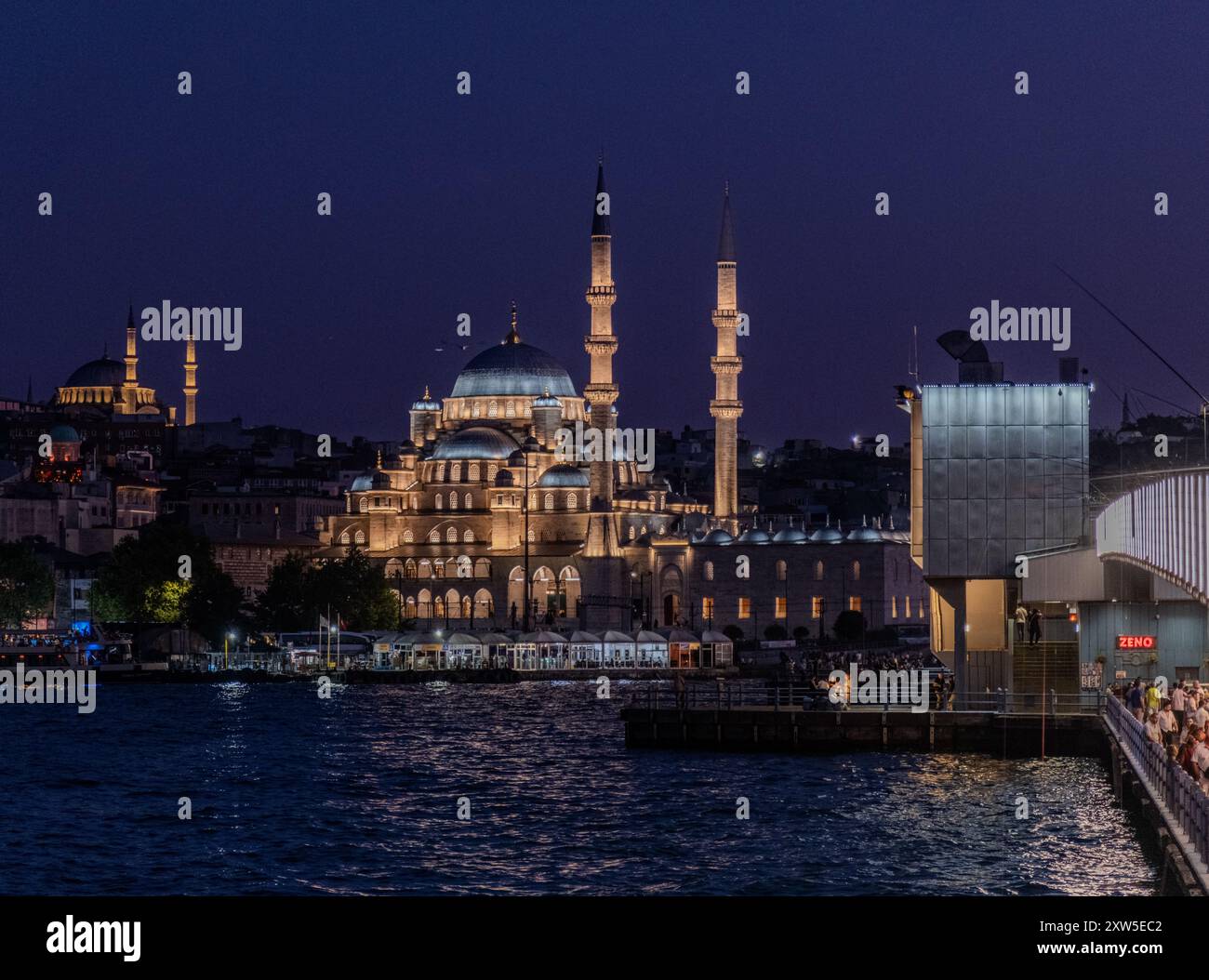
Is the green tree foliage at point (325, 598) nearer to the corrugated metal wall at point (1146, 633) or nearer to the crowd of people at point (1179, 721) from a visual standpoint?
the corrugated metal wall at point (1146, 633)

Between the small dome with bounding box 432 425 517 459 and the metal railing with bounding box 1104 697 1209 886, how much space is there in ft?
254

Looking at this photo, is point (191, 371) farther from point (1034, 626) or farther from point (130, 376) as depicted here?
point (1034, 626)

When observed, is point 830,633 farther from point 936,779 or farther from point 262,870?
point 262,870

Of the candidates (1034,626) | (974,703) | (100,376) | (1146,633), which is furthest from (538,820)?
(100,376)

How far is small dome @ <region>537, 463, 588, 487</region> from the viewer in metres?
101

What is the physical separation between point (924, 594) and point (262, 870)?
3033 inches

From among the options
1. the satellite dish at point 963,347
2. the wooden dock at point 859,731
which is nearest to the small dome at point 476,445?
the wooden dock at point 859,731

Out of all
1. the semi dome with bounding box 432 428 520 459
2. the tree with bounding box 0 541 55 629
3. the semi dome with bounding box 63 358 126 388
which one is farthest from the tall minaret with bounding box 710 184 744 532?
the semi dome with bounding box 63 358 126 388

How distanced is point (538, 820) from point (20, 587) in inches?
2436

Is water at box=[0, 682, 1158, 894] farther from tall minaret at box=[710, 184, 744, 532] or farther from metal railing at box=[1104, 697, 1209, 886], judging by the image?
tall minaret at box=[710, 184, 744, 532]

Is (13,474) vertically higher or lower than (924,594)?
higher

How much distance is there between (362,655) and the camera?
81.9 metres
